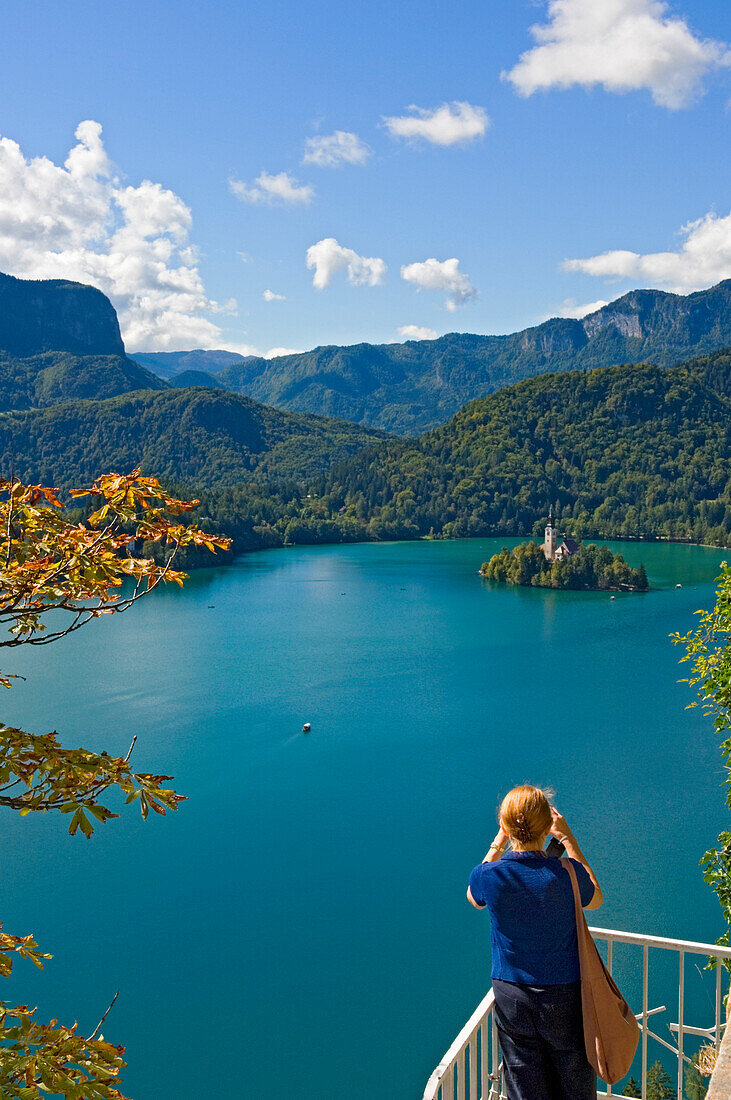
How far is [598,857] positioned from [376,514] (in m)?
84.6

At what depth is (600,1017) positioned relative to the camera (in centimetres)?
243

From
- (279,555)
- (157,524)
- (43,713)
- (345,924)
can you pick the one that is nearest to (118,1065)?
(157,524)

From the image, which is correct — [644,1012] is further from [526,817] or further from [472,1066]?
[526,817]

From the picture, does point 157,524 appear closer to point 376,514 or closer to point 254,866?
point 254,866

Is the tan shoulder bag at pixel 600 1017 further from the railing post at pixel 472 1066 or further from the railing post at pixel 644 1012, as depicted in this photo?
the railing post at pixel 644 1012

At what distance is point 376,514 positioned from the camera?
330 ft

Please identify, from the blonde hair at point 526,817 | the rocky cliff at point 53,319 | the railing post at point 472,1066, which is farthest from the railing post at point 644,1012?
the rocky cliff at point 53,319

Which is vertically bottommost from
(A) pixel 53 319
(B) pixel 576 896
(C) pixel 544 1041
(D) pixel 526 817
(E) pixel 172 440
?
(C) pixel 544 1041

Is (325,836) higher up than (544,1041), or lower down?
lower down

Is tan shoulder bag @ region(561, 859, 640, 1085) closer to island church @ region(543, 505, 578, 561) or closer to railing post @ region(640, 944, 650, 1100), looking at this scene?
railing post @ region(640, 944, 650, 1100)

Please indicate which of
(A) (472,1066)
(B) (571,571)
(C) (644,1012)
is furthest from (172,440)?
(A) (472,1066)

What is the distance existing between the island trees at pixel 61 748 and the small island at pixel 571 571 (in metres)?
53.5

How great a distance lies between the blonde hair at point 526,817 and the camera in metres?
2.44

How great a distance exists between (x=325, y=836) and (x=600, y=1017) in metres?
16.4
